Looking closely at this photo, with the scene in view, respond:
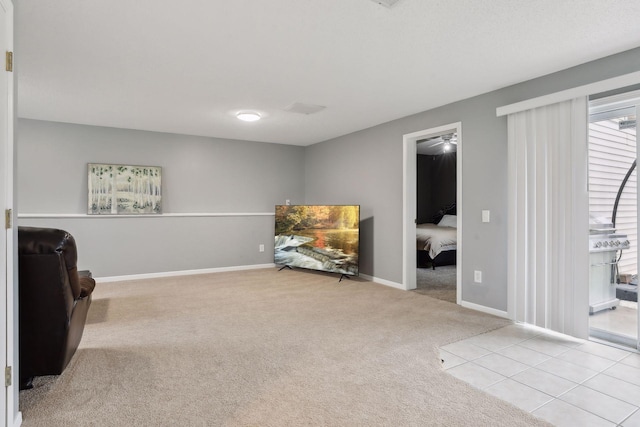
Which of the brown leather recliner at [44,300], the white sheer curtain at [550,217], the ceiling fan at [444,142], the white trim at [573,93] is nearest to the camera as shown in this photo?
the brown leather recliner at [44,300]

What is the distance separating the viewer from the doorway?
9.81 ft

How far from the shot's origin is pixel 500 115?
3400 mm

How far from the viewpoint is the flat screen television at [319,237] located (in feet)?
16.6

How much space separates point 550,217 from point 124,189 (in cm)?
533

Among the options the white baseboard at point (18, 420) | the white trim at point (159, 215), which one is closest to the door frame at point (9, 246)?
the white baseboard at point (18, 420)

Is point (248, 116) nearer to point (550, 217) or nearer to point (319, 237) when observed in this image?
point (319, 237)

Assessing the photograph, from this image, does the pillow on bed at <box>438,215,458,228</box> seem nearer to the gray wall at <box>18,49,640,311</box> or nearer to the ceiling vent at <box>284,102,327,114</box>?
the gray wall at <box>18,49,640,311</box>

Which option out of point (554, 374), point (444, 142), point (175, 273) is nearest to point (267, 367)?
point (554, 374)

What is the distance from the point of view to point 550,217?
302 centimetres

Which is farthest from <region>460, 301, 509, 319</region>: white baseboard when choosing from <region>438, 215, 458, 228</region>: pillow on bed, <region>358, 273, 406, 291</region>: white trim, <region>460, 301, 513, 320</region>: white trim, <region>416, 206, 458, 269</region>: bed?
<region>438, 215, 458, 228</region>: pillow on bed

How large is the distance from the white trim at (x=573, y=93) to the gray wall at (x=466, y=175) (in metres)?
0.10

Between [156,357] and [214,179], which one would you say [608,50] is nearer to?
[156,357]

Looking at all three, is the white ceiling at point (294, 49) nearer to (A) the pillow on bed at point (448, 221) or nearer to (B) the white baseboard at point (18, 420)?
(B) the white baseboard at point (18, 420)

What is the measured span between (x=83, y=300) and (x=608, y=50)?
4.21m
